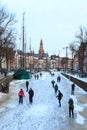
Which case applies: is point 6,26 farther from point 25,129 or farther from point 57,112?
point 25,129

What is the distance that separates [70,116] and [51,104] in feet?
33.1

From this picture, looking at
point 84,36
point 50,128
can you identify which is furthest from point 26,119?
point 84,36

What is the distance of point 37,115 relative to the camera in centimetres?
3325

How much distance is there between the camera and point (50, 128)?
88.8 ft

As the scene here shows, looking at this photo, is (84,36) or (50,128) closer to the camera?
→ (50,128)

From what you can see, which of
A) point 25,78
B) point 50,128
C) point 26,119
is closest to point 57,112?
point 26,119

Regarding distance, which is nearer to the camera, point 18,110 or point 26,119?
point 26,119

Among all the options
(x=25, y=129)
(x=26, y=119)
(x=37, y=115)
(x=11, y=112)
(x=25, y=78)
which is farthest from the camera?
(x=25, y=78)

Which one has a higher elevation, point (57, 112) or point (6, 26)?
point (6, 26)

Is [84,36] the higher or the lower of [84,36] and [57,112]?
the higher

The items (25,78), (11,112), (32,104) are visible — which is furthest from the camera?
(25,78)

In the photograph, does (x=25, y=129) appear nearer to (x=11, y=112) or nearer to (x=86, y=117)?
(x=86, y=117)

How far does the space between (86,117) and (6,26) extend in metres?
→ 40.6

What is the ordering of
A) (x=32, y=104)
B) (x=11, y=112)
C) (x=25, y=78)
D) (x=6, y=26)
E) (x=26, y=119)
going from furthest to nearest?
(x=25, y=78) → (x=6, y=26) → (x=32, y=104) → (x=11, y=112) → (x=26, y=119)
